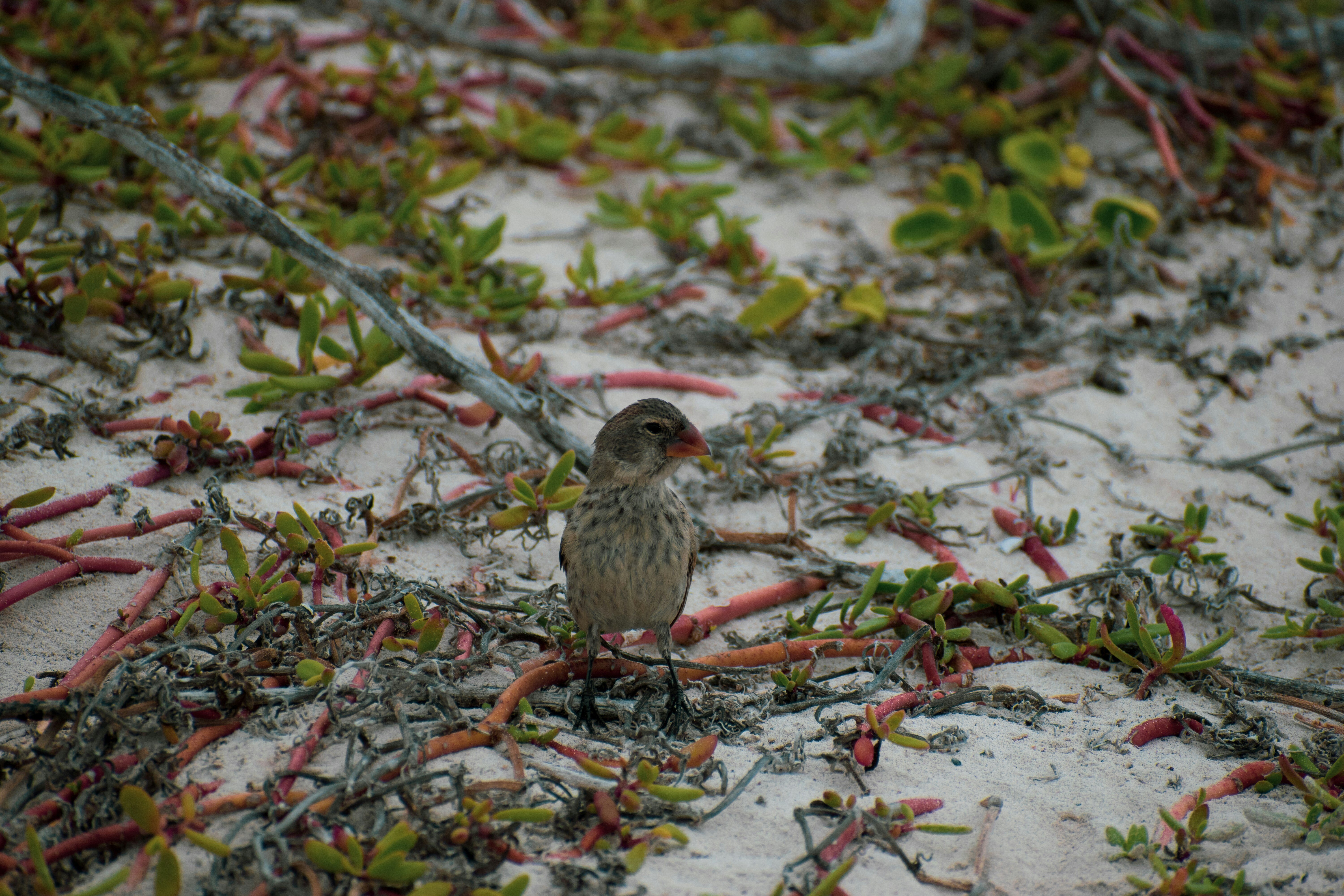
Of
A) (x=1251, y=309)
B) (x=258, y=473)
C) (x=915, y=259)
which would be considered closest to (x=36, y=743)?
(x=258, y=473)

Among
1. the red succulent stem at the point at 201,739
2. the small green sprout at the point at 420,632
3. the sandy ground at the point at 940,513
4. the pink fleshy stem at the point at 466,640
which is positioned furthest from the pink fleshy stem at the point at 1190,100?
the red succulent stem at the point at 201,739

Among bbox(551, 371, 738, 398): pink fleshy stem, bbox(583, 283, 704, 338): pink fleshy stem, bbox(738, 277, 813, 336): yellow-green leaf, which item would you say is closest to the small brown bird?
bbox(551, 371, 738, 398): pink fleshy stem

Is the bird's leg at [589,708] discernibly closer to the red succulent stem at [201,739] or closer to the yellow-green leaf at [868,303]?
the red succulent stem at [201,739]

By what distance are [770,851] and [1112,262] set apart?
3.83 meters

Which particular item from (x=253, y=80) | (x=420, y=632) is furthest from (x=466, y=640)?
(x=253, y=80)

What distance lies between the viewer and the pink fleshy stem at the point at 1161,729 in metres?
2.72

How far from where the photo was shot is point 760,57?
569 cm

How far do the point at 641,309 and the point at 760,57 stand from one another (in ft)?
6.69

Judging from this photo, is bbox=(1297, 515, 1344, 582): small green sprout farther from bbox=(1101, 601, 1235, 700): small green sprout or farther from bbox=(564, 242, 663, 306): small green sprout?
bbox=(564, 242, 663, 306): small green sprout

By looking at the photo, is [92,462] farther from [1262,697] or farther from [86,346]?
[1262,697]

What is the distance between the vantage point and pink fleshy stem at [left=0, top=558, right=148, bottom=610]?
2.66m

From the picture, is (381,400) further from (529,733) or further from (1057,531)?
(1057,531)

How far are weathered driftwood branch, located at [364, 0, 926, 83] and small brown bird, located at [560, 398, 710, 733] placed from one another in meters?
3.52

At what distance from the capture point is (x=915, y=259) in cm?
535
